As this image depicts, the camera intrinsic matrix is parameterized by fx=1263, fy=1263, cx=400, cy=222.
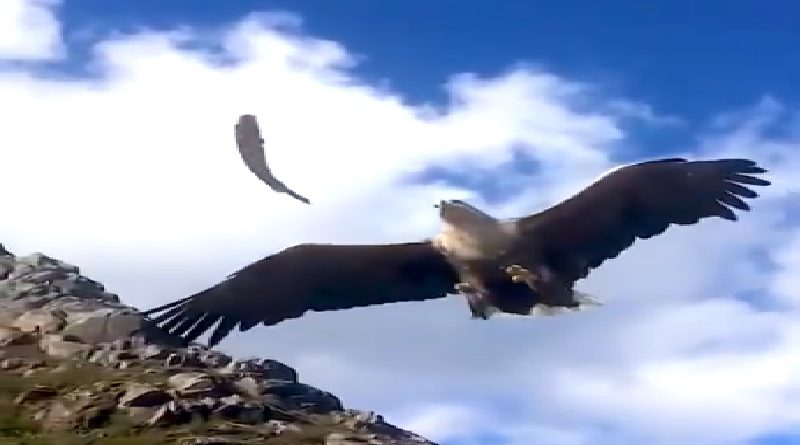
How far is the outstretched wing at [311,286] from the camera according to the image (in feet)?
57.5

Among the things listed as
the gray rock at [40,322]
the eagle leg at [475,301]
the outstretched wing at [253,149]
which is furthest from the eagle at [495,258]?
the gray rock at [40,322]

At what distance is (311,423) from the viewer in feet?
227

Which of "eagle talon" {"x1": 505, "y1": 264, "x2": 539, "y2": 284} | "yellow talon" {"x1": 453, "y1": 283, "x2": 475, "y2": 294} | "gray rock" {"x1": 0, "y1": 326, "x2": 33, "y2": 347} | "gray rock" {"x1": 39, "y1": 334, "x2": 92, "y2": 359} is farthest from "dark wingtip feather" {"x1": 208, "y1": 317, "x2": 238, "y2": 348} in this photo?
"gray rock" {"x1": 0, "y1": 326, "x2": 33, "y2": 347}

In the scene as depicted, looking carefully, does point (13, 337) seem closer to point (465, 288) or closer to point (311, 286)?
point (311, 286)

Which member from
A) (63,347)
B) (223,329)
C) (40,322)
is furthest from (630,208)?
(40,322)

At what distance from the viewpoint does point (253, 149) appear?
13.2 meters

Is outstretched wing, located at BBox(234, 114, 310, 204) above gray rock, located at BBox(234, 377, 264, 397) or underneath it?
underneath

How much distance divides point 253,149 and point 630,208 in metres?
6.21

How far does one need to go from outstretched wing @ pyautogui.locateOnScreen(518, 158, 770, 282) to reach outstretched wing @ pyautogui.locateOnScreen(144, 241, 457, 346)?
60.0 inches

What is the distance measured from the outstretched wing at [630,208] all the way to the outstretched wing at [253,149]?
511 centimetres

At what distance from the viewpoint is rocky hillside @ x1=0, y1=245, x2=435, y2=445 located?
6325 cm

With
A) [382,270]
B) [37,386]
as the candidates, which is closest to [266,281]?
[382,270]

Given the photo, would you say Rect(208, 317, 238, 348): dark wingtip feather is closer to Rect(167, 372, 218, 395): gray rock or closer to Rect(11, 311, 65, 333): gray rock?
Rect(167, 372, 218, 395): gray rock

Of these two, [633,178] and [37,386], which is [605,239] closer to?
[633,178]
